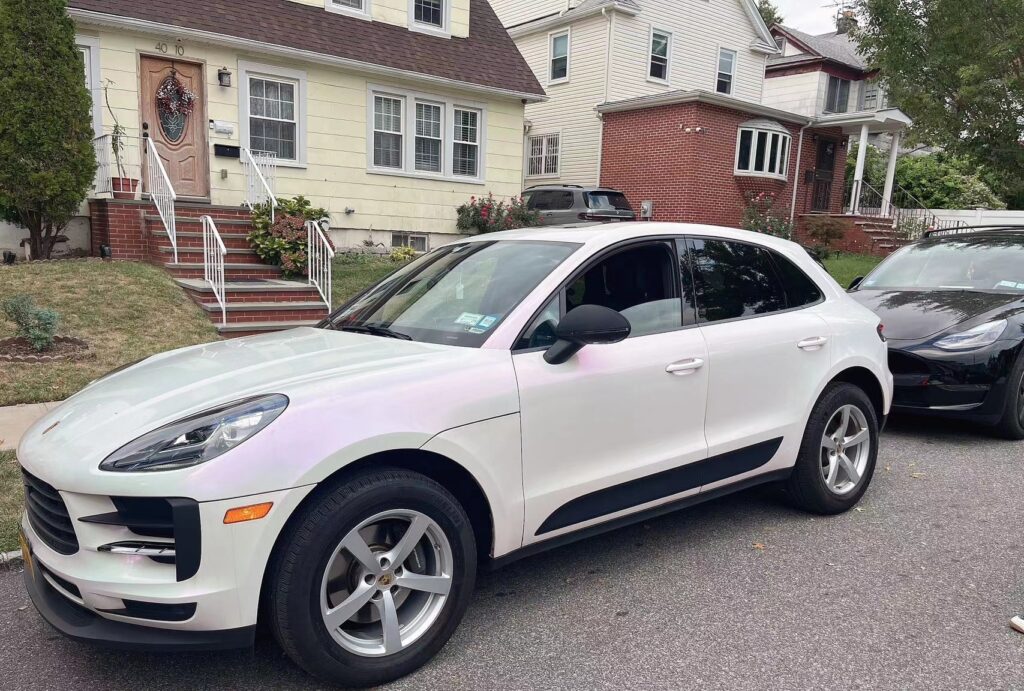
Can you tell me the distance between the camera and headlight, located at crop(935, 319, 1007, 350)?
5.82 metres

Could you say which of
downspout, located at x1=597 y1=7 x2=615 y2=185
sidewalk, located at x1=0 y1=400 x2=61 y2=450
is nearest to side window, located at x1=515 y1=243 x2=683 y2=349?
sidewalk, located at x1=0 y1=400 x2=61 y2=450

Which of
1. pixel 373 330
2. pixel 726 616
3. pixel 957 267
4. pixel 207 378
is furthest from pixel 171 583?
pixel 957 267

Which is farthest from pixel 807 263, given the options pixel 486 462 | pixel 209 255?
pixel 209 255

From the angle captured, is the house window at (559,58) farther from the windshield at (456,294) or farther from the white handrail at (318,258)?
the windshield at (456,294)

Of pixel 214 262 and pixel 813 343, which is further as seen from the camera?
pixel 214 262

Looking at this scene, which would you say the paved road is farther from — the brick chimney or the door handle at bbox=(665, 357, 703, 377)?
the brick chimney

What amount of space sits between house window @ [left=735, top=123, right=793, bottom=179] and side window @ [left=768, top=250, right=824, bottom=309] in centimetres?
1794

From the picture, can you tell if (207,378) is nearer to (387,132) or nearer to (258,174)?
(258,174)

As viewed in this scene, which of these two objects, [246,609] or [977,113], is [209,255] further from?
[977,113]

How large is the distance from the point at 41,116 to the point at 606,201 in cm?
1146

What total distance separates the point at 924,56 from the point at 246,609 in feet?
45.8

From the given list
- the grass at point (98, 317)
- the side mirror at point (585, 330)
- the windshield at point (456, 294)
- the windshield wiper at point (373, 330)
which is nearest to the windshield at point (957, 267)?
the windshield at point (456, 294)

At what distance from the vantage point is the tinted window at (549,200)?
17.4 meters

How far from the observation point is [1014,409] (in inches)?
233
